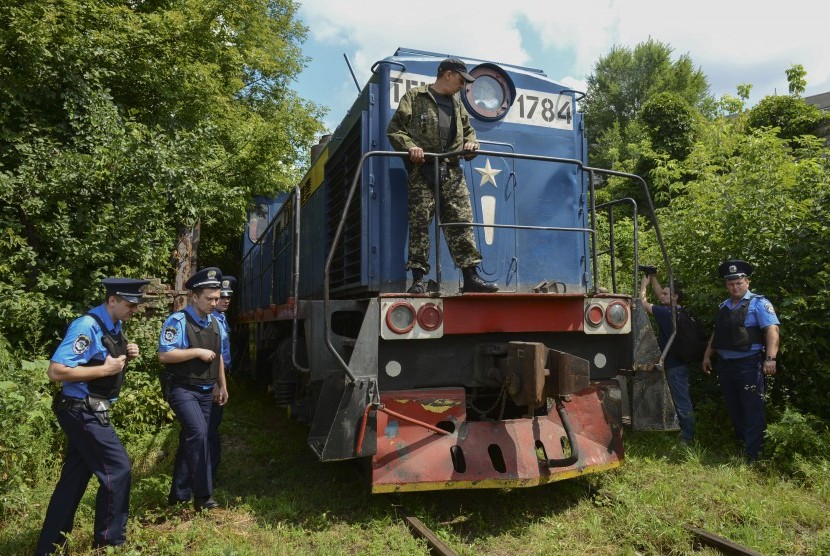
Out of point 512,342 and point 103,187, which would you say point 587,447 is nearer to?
point 512,342

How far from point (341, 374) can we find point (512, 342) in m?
1.21

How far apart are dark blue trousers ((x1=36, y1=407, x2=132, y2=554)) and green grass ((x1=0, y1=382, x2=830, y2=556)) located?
0.49ft

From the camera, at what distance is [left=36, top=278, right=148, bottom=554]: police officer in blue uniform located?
3326 mm

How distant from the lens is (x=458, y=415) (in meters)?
4.02

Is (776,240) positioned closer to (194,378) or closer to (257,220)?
(194,378)

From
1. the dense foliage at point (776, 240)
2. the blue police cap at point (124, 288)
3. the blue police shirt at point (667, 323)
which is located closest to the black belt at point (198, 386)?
the blue police cap at point (124, 288)

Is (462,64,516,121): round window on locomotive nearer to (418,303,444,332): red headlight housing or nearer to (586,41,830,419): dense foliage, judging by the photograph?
(418,303,444,332): red headlight housing

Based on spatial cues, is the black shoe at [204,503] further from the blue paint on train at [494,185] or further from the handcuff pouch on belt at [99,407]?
the blue paint on train at [494,185]

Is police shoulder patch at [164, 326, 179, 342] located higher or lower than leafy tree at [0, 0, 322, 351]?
lower

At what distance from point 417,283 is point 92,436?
2.20 meters

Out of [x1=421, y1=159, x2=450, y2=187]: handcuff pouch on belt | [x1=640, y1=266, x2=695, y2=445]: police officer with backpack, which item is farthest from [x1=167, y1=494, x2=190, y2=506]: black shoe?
[x1=640, y1=266, x2=695, y2=445]: police officer with backpack

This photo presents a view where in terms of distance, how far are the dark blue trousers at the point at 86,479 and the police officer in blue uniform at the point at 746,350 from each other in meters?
4.92

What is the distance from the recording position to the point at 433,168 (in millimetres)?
4266

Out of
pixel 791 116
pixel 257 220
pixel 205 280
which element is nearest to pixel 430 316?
pixel 205 280
